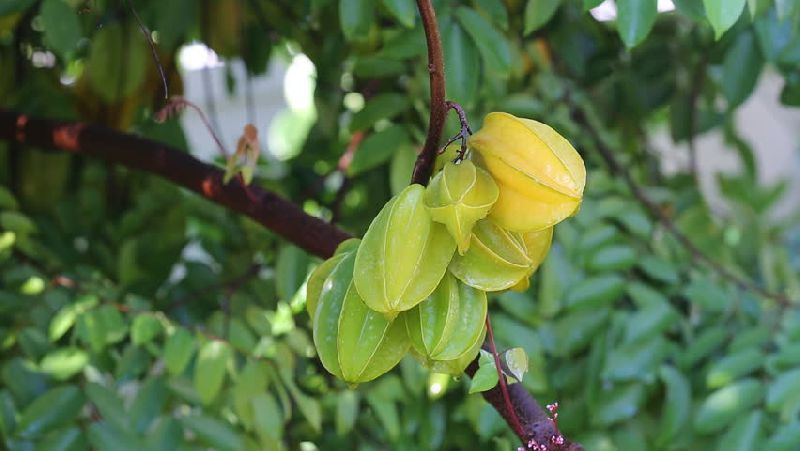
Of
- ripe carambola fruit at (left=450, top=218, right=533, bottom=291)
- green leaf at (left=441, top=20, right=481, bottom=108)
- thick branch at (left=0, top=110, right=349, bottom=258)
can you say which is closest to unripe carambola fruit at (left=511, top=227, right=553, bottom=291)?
ripe carambola fruit at (left=450, top=218, right=533, bottom=291)

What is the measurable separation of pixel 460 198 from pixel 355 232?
29.9 inches

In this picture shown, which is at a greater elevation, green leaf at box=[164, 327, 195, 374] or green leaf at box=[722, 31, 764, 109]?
green leaf at box=[722, 31, 764, 109]

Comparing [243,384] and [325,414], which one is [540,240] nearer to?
[243,384]

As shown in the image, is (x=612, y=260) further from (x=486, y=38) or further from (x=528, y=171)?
(x=528, y=171)

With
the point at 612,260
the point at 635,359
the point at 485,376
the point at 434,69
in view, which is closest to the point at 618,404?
the point at 635,359

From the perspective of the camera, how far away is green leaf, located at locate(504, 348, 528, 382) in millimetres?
690

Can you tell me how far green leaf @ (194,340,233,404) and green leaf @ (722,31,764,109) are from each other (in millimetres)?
637

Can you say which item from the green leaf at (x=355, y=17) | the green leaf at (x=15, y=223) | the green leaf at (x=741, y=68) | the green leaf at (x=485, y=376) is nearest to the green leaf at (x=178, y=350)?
the green leaf at (x=15, y=223)

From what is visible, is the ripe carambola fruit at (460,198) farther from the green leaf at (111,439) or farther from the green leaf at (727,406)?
the green leaf at (727,406)

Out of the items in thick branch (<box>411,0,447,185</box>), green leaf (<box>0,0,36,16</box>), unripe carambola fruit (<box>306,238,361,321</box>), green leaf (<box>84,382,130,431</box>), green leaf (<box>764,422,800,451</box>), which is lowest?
green leaf (<box>764,422,800,451</box>)

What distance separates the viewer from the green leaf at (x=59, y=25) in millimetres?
1013

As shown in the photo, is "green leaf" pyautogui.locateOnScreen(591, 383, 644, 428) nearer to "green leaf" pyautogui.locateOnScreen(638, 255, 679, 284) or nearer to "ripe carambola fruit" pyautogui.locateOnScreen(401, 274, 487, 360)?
"green leaf" pyautogui.locateOnScreen(638, 255, 679, 284)

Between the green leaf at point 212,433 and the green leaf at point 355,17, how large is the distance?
0.41 meters

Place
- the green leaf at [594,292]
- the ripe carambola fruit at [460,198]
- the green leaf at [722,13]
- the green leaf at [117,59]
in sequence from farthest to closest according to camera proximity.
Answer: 1. the green leaf at [117,59]
2. the green leaf at [594,292]
3. the green leaf at [722,13]
4. the ripe carambola fruit at [460,198]
